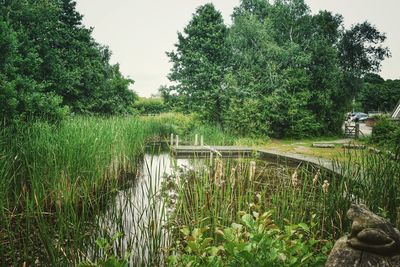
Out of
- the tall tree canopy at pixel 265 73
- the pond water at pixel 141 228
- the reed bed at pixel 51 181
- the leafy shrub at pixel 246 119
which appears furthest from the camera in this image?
the tall tree canopy at pixel 265 73

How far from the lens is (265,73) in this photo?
20.7 meters

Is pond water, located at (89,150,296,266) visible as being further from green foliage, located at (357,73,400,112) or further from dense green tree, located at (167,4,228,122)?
green foliage, located at (357,73,400,112)

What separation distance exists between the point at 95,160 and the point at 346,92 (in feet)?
77.2

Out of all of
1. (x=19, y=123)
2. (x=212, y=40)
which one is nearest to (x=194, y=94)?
(x=212, y=40)

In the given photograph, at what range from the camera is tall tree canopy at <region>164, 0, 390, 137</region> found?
789 inches

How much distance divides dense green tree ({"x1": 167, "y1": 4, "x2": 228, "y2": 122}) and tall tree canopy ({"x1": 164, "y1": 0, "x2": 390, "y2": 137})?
0.07 m

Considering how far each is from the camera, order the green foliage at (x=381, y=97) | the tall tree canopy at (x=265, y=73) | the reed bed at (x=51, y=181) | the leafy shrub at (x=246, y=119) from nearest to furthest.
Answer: the reed bed at (x=51, y=181) → the leafy shrub at (x=246, y=119) → the tall tree canopy at (x=265, y=73) → the green foliage at (x=381, y=97)

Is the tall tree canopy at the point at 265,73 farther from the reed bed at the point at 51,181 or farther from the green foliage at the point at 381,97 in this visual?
the green foliage at the point at 381,97

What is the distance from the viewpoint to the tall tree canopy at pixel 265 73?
20.0 m

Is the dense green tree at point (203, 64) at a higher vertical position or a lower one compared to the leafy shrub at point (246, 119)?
higher

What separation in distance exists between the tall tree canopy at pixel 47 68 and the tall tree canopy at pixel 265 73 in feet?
18.8

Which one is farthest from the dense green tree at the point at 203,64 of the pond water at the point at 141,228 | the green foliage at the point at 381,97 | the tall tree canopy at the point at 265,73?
the green foliage at the point at 381,97

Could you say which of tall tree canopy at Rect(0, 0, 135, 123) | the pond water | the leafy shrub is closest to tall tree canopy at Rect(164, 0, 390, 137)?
the leafy shrub

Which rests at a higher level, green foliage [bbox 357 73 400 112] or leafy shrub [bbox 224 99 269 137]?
green foliage [bbox 357 73 400 112]
